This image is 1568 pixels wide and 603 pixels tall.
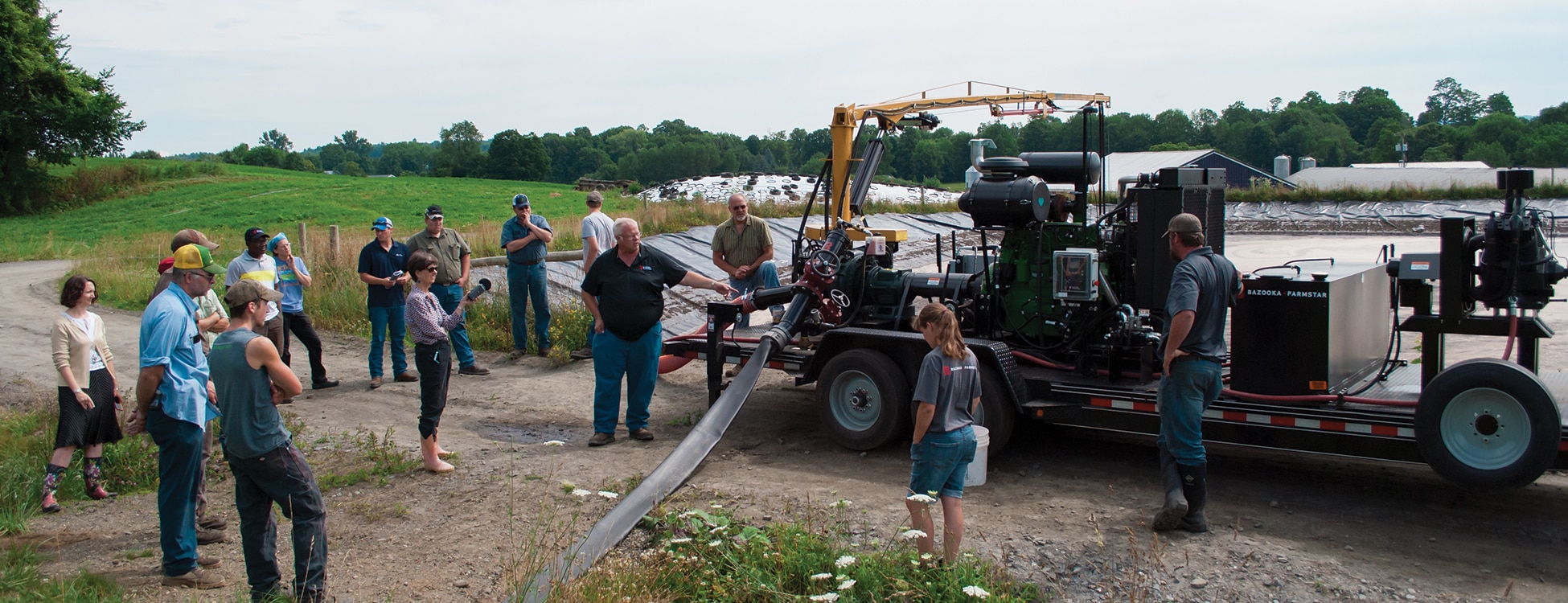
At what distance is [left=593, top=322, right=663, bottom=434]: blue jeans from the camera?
7879mm

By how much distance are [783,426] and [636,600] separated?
13.0ft

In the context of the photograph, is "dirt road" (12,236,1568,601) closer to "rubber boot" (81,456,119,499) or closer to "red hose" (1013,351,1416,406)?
"rubber boot" (81,456,119,499)

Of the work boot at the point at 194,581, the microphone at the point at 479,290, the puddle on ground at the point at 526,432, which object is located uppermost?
the microphone at the point at 479,290

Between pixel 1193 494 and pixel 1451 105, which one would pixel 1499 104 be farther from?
pixel 1193 494

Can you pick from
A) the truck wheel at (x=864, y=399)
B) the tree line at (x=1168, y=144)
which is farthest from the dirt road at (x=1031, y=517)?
the tree line at (x=1168, y=144)

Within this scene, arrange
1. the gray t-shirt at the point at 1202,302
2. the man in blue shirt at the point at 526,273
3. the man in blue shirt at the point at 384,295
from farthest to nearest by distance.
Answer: the man in blue shirt at the point at 526,273
the man in blue shirt at the point at 384,295
the gray t-shirt at the point at 1202,302

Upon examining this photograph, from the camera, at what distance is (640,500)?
6031 millimetres

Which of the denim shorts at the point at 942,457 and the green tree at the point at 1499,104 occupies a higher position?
the green tree at the point at 1499,104

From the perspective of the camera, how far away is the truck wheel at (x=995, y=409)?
691 centimetres

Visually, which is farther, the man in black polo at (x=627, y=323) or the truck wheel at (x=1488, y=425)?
the man in black polo at (x=627, y=323)

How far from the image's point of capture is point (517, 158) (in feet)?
278

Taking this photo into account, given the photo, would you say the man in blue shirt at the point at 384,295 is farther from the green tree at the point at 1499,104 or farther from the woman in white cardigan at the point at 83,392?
the green tree at the point at 1499,104

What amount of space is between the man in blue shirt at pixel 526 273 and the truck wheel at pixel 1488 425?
8.28 meters

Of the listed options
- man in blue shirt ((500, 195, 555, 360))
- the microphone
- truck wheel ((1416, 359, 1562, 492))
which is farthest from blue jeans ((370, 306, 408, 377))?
truck wheel ((1416, 359, 1562, 492))
